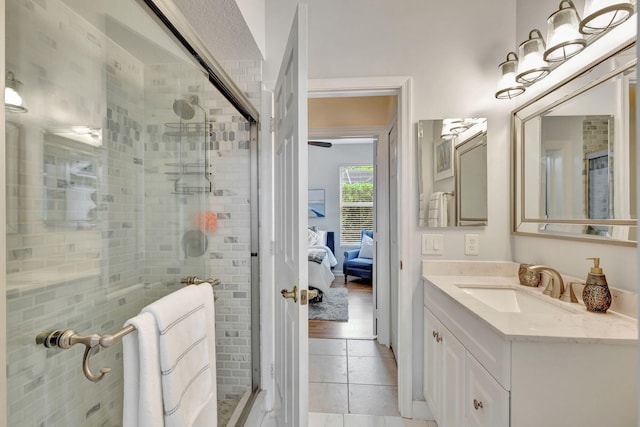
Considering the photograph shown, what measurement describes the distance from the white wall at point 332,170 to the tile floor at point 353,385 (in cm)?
344

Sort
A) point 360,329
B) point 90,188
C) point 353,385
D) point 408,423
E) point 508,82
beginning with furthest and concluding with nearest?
point 360,329 < point 353,385 < point 408,423 < point 508,82 < point 90,188

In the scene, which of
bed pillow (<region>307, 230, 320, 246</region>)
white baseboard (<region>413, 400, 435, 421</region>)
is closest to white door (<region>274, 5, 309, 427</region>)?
white baseboard (<region>413, 400, 435, 421</region>)

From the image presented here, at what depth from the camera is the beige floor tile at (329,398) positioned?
194cm

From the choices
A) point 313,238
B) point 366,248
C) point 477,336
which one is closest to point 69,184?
point 477,336

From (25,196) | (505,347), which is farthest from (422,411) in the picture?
(25,196)

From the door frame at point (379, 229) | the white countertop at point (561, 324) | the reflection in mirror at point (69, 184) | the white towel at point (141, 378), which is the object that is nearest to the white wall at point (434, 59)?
the white countertop at point (561, 324)

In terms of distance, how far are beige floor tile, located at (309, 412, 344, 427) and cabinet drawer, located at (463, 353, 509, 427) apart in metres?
0.85

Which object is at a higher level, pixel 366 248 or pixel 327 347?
pixel 366 248

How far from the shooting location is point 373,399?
2.04m

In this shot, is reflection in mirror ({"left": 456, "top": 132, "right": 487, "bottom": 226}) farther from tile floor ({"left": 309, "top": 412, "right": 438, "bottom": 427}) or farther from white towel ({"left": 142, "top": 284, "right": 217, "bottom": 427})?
white towel ({"left": 142, "top": 284, "right": 217, "bottom": 427})

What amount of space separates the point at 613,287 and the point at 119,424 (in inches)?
76.3

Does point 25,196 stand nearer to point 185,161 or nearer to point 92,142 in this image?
point 92,142

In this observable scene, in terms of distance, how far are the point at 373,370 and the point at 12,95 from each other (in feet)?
8.25

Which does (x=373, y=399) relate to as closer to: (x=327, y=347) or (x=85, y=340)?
(x=327, y=347)
